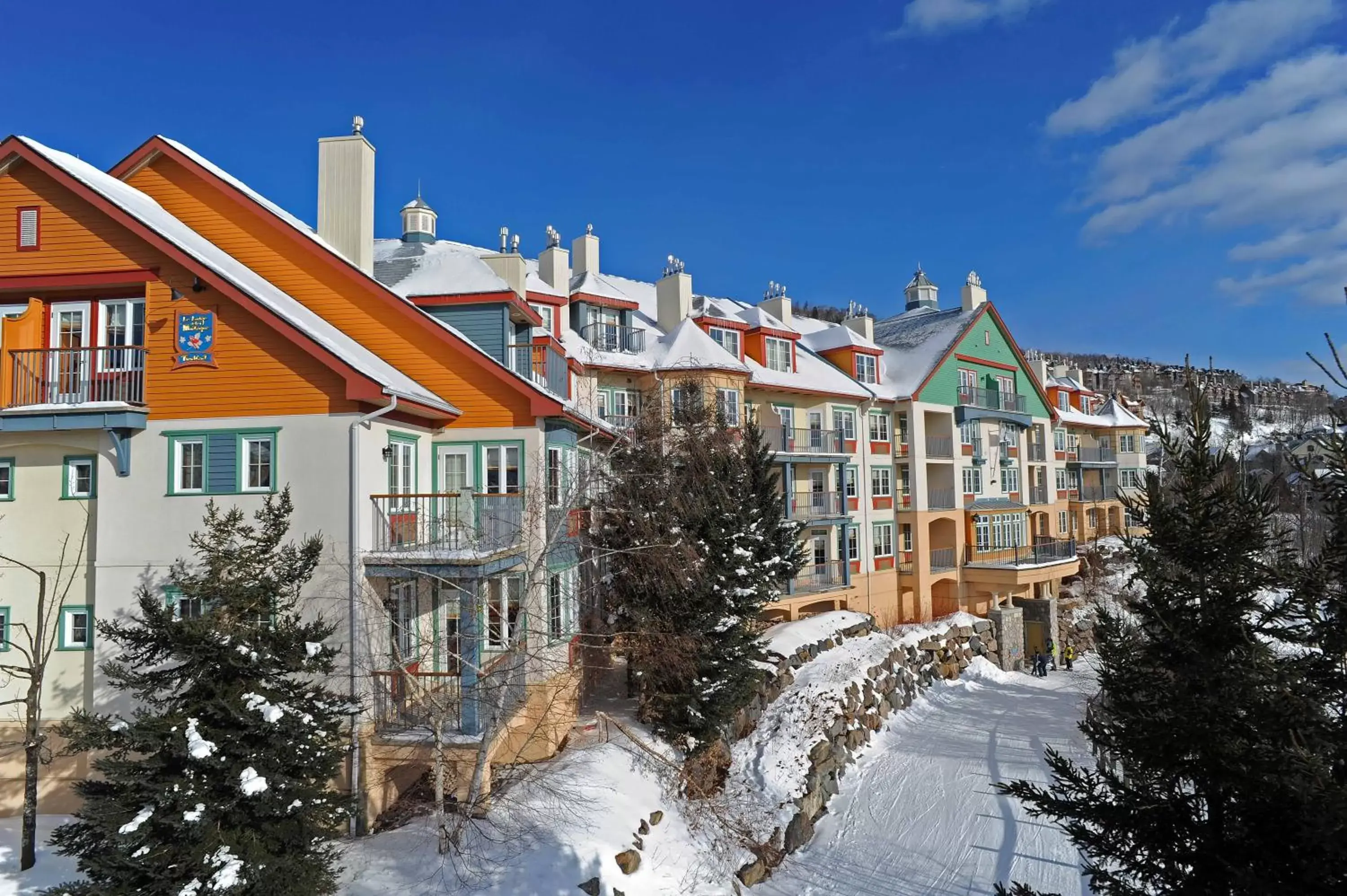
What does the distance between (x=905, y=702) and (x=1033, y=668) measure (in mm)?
12010

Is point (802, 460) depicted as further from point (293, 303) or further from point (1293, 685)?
point (1293, 685)

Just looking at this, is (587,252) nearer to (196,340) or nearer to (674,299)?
(674,299)

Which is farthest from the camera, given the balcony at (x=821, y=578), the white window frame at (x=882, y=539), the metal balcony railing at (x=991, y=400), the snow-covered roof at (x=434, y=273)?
the metal balcony railing at (x=991, y=400)

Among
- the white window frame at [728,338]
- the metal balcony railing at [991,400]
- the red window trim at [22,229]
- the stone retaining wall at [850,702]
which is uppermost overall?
the white window frame at [728,338]

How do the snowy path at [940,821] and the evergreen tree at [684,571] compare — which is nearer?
the snowy path at [940,821]

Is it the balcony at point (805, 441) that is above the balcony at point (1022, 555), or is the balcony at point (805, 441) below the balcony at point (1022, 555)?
above

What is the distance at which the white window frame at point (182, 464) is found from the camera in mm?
13930

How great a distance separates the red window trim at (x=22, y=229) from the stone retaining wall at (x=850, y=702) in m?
18.3

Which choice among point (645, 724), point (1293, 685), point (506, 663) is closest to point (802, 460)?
point (645, 724)

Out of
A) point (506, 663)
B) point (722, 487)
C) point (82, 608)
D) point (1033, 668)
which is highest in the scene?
point (722, 487)

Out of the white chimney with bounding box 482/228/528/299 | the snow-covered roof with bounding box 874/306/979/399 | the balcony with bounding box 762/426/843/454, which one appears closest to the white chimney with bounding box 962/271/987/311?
the snow-covered roof with bounding box 874/306/979/399

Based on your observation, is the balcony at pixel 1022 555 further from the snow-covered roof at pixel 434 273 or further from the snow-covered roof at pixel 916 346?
the snow-covered roof at pixel 434 273

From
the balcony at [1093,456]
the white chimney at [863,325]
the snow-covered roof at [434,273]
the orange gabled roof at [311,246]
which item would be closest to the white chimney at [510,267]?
the snow-covered roof at [434,273]

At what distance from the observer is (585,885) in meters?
11.9
